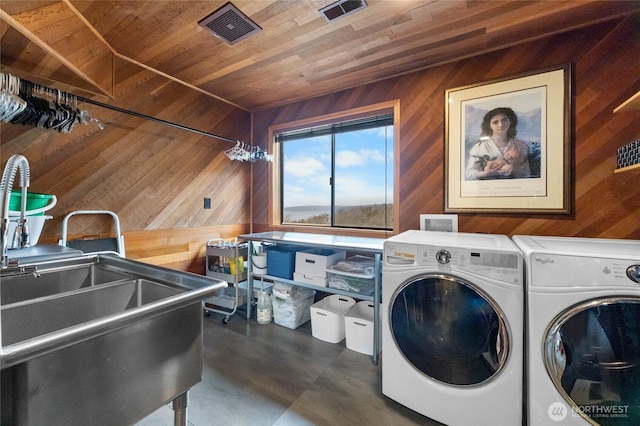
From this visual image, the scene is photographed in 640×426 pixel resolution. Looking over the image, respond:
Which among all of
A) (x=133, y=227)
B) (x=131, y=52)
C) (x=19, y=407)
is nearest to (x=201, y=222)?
(x=133, y=227)

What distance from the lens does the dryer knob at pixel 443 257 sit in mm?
1433

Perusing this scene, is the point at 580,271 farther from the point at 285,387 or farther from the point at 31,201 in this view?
the point at 31,201

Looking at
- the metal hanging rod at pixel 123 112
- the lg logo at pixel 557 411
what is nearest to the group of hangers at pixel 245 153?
the metal hanging rod at pixel 123 112

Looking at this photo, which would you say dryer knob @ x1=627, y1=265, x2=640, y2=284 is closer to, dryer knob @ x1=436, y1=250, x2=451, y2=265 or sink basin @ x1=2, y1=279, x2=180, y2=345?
dryer knob @ x1=436, y1=250, x2=451, y2=265

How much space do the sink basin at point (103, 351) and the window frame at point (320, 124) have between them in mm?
1976

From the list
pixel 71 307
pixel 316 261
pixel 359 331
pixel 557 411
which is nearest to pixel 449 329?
pixel 557 411

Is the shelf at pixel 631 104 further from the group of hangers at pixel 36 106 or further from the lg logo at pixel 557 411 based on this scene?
the group of hangers at pixel 36 106

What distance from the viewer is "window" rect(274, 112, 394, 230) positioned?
2.69 meters

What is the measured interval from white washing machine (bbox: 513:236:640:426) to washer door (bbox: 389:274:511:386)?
0.15m

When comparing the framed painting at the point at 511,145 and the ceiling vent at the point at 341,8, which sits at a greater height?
the ceiling vent at the point at 341,8

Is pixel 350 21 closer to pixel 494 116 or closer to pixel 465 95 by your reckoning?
pixel 465 95

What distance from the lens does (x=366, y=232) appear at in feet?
8.80

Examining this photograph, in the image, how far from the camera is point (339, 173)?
295 centimetres

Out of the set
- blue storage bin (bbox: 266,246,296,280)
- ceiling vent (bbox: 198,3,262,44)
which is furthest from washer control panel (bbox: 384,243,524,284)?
ceiling vent (bbox: 198,3,262,44)
